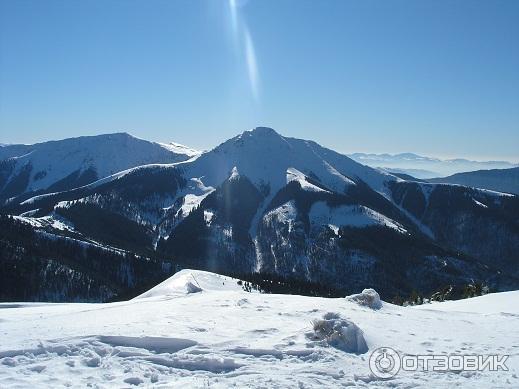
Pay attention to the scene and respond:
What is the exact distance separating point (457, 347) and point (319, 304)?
1094 centimetres

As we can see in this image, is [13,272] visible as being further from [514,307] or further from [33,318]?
[514,307]

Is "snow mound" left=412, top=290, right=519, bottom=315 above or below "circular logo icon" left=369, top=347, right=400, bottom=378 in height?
above

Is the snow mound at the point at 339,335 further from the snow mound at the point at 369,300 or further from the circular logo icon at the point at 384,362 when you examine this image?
the snow mound at the point at 369,300

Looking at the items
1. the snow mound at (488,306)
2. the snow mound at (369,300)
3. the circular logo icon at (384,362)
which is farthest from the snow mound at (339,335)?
the snow mound at (488,306)

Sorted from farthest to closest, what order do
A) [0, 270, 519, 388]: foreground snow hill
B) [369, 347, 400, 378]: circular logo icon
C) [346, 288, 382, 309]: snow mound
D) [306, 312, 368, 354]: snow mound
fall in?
[346, 288, 382, 309]: snow mound
[306, 312, 368, 354]: snow mound
[369, 347, 400, 378]: circular logo icon
[0, 270, 519, 388]: foreground snow hill

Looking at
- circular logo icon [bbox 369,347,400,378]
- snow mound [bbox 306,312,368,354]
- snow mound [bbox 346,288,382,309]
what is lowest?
circular logo icon [bbox 369,347,400,378]

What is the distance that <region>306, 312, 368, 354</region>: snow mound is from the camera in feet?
64.9

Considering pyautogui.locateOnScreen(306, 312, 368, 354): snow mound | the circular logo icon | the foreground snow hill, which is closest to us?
the foreground snow hill

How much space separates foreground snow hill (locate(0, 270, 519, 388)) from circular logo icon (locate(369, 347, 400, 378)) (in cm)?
31

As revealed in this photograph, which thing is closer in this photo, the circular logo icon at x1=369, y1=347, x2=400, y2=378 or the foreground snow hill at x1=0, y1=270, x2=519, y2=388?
the foreground snow hill at x1=0, y1=270, x2=519, y2=388

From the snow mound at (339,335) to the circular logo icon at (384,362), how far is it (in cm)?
73

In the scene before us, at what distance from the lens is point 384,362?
1823 centimetres

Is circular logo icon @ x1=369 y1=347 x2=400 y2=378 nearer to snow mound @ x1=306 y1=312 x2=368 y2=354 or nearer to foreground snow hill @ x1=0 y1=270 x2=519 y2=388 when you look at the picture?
foreground snow hill @ x1=0 y1=270 x2=519 y2=388

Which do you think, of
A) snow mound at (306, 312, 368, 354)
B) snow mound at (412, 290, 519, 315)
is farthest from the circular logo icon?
snow mound at (412, 290, 519, 315)
